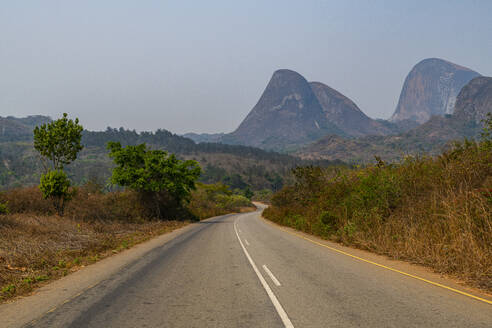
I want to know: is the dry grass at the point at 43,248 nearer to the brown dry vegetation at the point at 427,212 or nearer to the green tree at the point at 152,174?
the green tree at the point at 152,174

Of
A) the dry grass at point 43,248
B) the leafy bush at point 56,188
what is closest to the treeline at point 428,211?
the dry grass at point 43,248

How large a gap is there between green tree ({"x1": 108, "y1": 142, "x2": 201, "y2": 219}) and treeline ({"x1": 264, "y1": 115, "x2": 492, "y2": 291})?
15.8 metres

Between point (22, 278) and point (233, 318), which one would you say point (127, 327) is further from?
point (22, 278)

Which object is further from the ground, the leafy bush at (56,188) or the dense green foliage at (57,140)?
the dense green foliage at (57,140)

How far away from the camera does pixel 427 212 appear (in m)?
10.1

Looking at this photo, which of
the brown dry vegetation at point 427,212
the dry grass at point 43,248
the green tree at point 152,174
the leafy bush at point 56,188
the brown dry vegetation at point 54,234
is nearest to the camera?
the brown dry vegetation at point 427,212

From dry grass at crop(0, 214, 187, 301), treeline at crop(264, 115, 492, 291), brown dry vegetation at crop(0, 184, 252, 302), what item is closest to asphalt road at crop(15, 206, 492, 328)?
treeline at crop(264, 115, 492, 291)

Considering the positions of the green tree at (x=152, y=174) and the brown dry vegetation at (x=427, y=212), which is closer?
the brown dry vegetation at (x=427, y=212)

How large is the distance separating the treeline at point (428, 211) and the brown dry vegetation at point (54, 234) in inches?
395

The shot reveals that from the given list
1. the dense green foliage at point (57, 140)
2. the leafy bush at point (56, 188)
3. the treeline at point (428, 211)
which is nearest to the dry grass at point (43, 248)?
the leafy bush at point (56, 188)

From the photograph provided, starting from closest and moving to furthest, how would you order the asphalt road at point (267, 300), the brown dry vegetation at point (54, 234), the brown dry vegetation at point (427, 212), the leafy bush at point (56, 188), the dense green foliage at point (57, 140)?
the asphalt road at point (267, 300) < the brown dry vegetation at point (427, 212) < the brown dry vegetation at point (54, 234) < the leafy bush at point (56, 188) < the dense green foliage at point (57, 140)

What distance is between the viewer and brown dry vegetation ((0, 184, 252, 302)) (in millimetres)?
8445

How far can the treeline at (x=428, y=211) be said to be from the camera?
7.66 meters

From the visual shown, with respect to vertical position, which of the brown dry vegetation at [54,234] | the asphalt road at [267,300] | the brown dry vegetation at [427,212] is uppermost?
the brown dry vegetation at [427,212]
